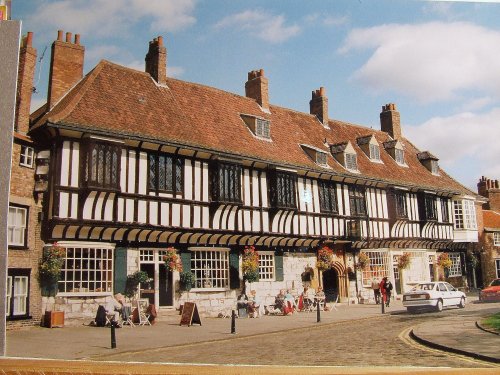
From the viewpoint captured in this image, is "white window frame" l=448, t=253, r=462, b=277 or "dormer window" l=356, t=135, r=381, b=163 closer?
"dormer window" l=356, t=135, r=381, b=163

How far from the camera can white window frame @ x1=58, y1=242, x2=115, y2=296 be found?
10.7 metres

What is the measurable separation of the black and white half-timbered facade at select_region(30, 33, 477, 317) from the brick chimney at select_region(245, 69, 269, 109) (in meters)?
0.05

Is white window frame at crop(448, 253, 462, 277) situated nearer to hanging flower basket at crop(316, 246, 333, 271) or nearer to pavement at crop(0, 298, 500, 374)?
hanging flower basket at crop(316, 246, 333, 271)

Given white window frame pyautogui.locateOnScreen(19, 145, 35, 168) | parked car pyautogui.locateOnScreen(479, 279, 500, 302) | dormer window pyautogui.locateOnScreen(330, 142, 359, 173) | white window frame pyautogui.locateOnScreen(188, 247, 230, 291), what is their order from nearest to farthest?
white window frame pyautogui.locateOnScreen(19, 145, 35, 168), parked car pyautogui.locateOnScreen(479, 279, 500, 302), white window frame pyautogui.locateOnScreen(188, 247, 230, 291), dormer window pyautogui.locateOnScreen(330, 142, 359, 173)

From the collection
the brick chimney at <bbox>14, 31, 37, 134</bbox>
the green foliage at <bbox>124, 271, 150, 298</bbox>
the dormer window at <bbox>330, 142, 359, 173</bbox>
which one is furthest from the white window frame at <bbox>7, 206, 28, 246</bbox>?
the dormer window at <bbox>330, 142, 359, 173</bbox>

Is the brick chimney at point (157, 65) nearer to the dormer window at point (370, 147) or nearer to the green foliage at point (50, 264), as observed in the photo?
the green foliage at point (50, 264)

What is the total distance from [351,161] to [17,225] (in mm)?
12050

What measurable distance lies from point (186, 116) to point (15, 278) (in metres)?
7.02

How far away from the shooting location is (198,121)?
13867mm

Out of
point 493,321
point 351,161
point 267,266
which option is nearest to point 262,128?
point 351,161

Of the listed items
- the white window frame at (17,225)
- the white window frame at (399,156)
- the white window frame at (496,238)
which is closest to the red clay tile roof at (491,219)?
the white window frame at (496,238)

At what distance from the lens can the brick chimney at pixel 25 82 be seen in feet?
17.8

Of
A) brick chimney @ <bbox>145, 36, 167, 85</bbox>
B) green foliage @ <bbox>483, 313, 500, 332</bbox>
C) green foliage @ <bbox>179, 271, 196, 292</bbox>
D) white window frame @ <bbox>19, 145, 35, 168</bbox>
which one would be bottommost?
green foliage @ <bbox>483, 313, 500, 332</bbox>

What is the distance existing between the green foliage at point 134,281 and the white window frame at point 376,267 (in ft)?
27.4
